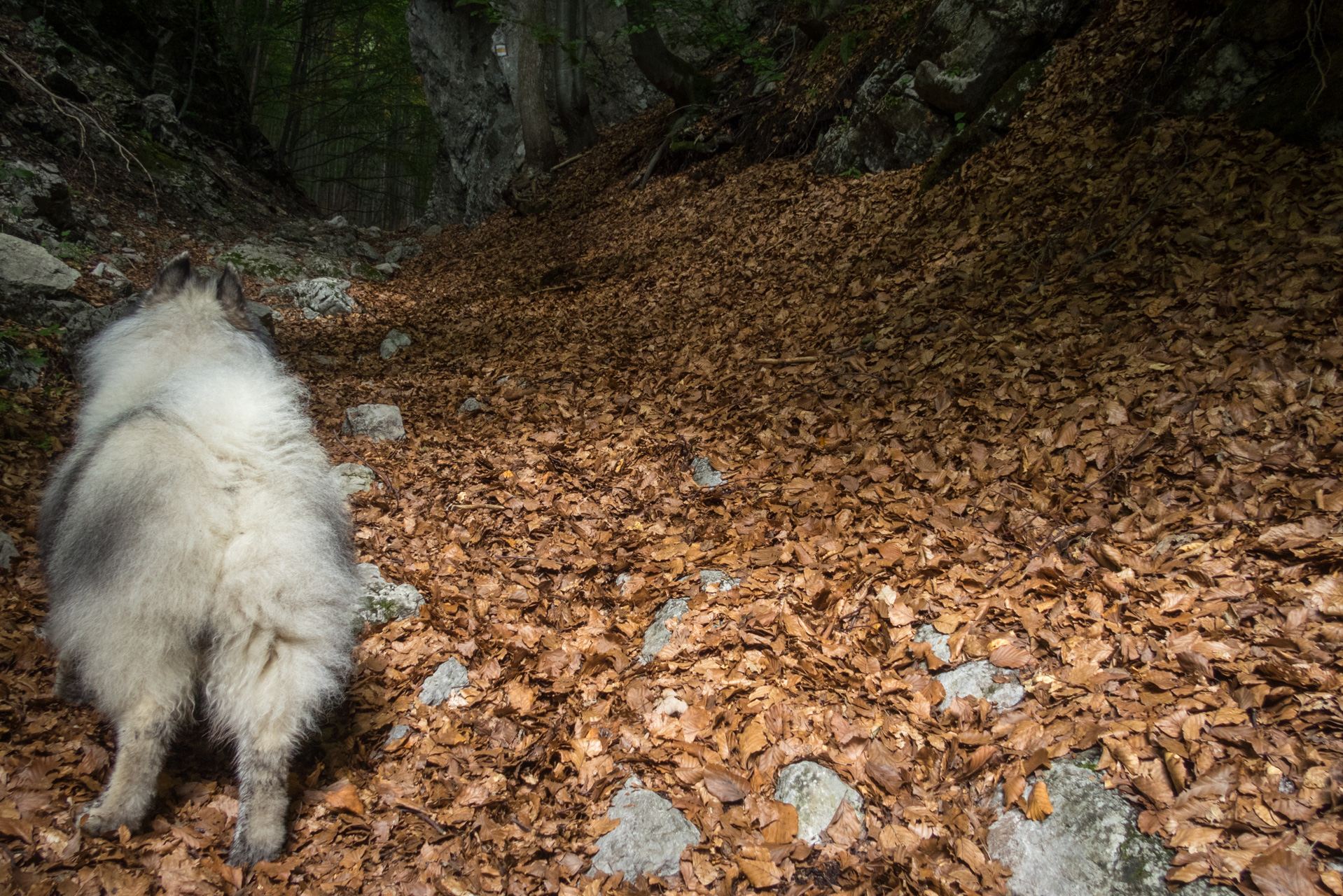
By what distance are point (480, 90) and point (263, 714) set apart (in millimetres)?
20891

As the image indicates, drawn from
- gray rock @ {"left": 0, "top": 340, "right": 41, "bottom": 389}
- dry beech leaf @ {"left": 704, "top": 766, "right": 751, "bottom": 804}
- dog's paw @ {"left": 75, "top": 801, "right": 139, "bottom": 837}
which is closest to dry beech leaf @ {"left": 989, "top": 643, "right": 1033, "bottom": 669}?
dry beech leaf @ {"left": 704, "top": 766, "right": 751, "bottom": 804}

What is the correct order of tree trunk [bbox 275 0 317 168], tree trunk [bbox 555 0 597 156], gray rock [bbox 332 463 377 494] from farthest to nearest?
tree trunk [bbox 275 0 317 168], tree trunk [bbox 555 0 597 156], gray rock [bbox 332 463 377 494]

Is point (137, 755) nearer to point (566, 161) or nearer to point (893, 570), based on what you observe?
point (893, 570)

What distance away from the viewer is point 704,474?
470 centimetres

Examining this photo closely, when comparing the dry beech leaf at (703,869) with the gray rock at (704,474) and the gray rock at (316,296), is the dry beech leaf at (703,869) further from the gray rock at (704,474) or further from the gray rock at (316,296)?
the gray rock at (316,296)

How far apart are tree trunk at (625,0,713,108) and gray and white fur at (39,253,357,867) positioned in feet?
36.6

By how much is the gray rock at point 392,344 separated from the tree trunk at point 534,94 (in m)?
7.41

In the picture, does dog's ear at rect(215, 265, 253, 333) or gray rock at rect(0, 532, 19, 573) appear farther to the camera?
gray rock at rect(0, 532, 19, 573)

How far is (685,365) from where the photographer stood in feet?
20.5

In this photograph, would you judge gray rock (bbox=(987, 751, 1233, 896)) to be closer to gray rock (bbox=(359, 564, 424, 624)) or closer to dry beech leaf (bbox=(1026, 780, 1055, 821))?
dry beech leaf (bbox=(1026, 780, 1055, 821))

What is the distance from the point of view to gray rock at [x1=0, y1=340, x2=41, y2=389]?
4949mm

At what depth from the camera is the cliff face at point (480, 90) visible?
16.0m

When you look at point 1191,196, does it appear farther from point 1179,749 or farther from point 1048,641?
point 1179,749

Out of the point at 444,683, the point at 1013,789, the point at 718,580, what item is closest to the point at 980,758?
the point at 1013,789
